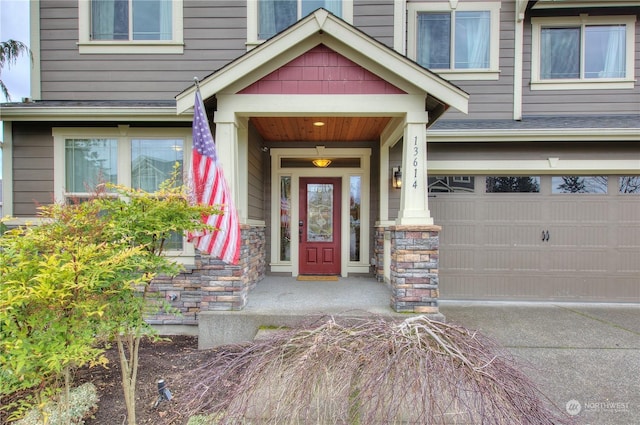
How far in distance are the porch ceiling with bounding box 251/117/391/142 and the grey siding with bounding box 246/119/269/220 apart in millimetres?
190

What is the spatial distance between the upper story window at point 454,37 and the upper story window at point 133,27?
3.93 metres

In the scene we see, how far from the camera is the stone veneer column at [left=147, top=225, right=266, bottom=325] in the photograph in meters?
4.01

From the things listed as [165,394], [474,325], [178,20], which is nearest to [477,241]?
[474,325]

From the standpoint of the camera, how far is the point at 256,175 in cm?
574

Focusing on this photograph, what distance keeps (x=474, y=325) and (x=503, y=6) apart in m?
5.39

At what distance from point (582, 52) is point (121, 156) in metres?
7.82

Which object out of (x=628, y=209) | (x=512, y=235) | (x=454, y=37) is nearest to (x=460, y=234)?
(x=512, y=235)

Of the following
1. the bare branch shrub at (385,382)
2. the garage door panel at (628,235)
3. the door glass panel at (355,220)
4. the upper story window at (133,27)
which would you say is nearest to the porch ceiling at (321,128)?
the door glass panel at (355,220)

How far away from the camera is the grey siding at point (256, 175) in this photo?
529cm

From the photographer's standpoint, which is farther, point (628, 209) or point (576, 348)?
point (628, 209)

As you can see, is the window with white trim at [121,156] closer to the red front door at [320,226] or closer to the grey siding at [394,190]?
the red front door at [320,226]

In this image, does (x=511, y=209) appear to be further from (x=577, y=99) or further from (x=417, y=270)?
(x=417, y=270)

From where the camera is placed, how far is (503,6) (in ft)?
19.3

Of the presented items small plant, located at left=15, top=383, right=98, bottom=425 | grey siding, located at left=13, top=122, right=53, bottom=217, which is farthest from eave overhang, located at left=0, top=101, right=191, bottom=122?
small plant, located at left=15, top=383, right=98, bottom=425
